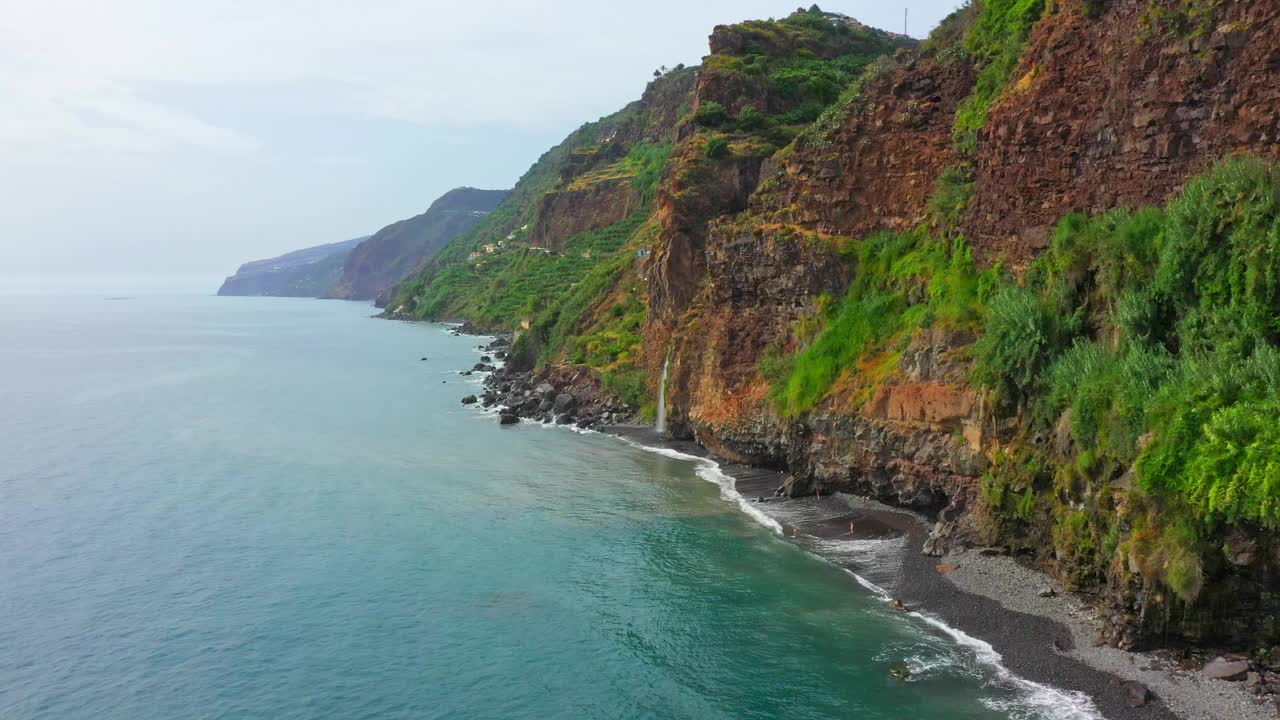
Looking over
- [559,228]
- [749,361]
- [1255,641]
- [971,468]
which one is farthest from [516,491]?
[559,228]

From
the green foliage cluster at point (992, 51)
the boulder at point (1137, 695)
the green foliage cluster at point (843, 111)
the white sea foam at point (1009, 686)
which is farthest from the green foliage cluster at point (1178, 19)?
the white sea foam at point (1009, 686)

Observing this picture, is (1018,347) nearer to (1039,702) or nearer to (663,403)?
(1039,702)

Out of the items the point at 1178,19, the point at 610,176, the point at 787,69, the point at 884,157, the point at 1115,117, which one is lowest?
the point at 1115,117

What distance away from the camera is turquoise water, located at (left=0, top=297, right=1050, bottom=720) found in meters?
23.9

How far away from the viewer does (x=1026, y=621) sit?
25.4 metres

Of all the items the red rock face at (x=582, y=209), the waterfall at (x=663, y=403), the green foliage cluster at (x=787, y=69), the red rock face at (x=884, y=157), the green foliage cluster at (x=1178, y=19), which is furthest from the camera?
the red rock face at (x=582, y=209)

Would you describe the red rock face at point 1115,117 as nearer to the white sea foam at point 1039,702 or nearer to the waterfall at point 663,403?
the white sea foam at point 1039,702

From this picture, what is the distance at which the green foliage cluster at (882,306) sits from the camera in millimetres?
36844

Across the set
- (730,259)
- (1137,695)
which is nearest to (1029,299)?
(1137,695)

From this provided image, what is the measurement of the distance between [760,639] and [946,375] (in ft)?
44.5

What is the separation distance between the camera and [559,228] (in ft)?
452

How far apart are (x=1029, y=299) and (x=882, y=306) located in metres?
11.4

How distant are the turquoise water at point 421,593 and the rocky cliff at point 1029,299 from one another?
17.5 feet

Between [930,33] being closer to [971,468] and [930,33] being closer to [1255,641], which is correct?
[971,468]
